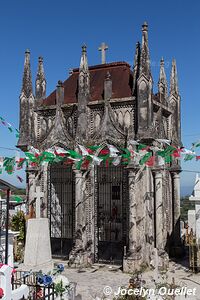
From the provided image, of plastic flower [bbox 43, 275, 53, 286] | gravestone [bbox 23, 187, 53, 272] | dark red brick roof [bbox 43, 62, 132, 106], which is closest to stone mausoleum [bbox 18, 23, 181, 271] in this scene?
dark red brick roof [bbox 43, 62, 132, 106]

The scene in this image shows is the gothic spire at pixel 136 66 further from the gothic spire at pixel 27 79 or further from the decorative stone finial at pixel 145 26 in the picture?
the gothic spire at pixel 27 79

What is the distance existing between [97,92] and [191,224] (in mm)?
8657

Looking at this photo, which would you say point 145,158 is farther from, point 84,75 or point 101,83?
point 101,83

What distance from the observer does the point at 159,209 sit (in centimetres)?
1919

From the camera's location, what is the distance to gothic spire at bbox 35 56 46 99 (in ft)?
72.1

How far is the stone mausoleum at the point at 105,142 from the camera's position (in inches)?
736

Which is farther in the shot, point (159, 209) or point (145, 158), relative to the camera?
point (159, 209)

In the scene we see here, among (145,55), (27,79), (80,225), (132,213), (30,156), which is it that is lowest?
(80,225)

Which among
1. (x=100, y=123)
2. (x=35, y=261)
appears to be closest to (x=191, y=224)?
(x=100, y=123)

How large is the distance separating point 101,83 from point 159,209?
754 cm

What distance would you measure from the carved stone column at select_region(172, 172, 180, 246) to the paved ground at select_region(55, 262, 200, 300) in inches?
97.0

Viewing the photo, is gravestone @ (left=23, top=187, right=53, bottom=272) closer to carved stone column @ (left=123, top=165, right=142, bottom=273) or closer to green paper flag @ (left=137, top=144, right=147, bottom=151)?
carved stone column @ (left=123, top=165, right=142, bottom=273)

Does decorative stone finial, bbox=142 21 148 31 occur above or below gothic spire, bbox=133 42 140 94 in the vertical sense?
above

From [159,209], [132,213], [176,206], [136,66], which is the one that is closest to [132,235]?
[132,213]
